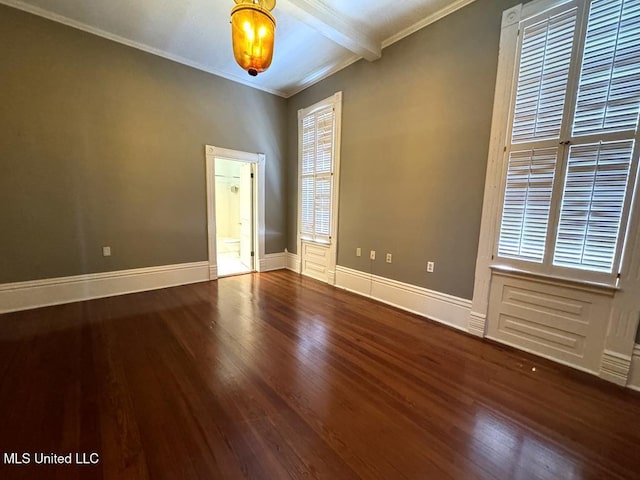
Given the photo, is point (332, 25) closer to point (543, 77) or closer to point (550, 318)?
point (543, 77)

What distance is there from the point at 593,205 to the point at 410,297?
1875mm

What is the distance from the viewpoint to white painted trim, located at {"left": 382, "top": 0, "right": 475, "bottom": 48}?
261 centimetres

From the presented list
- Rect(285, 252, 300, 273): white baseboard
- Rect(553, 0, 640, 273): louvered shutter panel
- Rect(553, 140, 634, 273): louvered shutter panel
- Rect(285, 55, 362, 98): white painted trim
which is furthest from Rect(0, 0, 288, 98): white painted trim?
Rect(553, 140, 634, 273): louvered shutter panel

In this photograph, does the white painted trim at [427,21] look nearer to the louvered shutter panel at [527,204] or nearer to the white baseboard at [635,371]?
the louvered shutter panel at [527,204]

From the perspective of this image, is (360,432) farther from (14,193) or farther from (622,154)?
(14,193)

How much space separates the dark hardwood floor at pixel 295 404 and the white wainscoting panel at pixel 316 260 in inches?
64.5

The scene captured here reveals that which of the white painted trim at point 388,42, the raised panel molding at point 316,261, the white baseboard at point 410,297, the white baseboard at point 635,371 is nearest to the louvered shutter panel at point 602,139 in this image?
the white baseboard at point 635,371

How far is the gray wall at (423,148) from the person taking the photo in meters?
2.60

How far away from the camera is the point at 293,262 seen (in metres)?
5.21

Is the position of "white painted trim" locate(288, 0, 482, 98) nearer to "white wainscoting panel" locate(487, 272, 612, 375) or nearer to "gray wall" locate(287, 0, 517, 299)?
"gray wall" locate(287, 0, 517, 299)

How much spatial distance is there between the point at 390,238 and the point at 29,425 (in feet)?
11.3

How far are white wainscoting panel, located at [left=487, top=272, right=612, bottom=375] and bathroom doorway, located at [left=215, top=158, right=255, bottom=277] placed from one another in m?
4.04

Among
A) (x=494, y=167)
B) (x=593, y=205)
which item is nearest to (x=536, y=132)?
(x=494, y=167)

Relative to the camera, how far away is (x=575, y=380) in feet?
6.68
